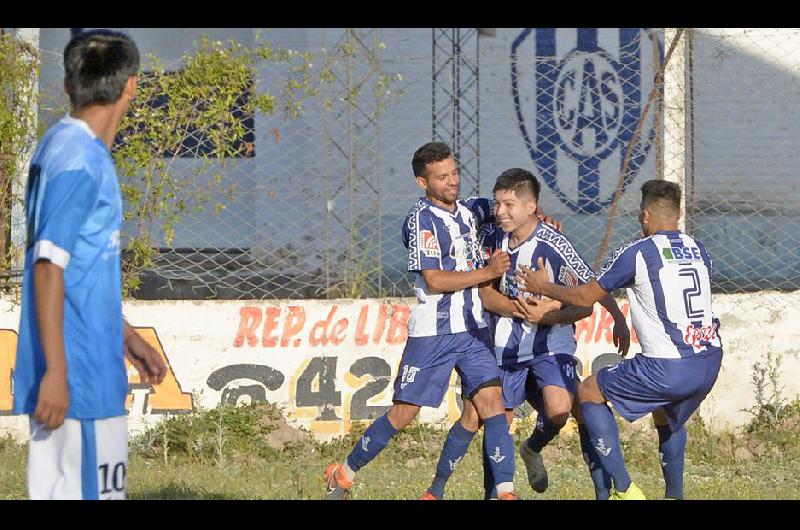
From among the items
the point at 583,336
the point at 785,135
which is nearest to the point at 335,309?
the point at 583,336

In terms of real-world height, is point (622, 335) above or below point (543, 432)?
above

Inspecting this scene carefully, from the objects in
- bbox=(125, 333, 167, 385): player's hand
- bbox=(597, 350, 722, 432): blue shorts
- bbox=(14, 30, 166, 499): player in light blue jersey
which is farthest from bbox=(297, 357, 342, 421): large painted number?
bbox=(14, 30, 166, 499): player in light blue jersey

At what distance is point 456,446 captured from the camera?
6801 mm

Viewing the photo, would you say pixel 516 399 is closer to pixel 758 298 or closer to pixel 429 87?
pixel 758 298

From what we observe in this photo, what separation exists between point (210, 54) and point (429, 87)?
12.4 ft

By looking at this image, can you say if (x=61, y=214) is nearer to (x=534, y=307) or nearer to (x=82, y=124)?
(x=82, y=124)

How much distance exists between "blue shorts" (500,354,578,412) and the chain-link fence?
8.04ft

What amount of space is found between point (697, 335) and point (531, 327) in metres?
1.08

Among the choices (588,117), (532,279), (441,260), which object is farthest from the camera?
(588,117)

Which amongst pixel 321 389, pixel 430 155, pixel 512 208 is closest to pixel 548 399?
pixel 512 208

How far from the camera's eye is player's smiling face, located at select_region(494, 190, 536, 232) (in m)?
6.68

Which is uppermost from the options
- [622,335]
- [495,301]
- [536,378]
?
[495,301]

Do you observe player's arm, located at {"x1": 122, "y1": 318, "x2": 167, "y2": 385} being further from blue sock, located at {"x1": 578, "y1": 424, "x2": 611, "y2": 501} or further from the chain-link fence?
the chain-link fence

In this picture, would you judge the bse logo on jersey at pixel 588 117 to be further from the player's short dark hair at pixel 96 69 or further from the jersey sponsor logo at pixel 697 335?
the player's short dark hair at pixel 96 69
